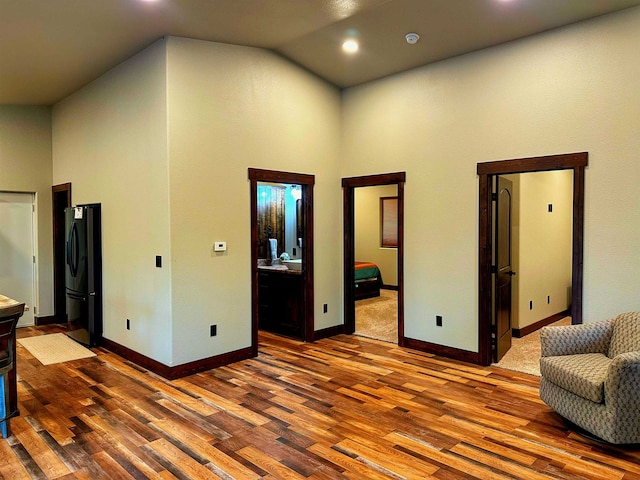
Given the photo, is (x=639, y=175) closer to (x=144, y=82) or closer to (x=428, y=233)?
(x=428, y=233)

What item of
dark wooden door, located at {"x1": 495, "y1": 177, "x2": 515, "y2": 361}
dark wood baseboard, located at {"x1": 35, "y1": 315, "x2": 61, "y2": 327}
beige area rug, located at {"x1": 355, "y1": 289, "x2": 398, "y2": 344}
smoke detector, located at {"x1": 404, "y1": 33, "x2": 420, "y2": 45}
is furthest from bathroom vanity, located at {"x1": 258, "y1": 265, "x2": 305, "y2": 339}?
dark wood baseboard, located at {"x1": 35, "y1": 315, "x2": 61, "y2": 327}

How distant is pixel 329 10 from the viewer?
153 inches

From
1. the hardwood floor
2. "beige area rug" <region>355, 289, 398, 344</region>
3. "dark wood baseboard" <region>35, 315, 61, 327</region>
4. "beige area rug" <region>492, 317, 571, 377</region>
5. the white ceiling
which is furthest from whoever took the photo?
"dark wood baseboard" <region>35, 315, 61, 327</region>

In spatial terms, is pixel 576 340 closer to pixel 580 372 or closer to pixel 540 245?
pixel 580 372

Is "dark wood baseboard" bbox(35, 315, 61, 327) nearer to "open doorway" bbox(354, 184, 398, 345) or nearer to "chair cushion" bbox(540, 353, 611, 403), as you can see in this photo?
"open doorway" bbox(354, 184, 398, 345)

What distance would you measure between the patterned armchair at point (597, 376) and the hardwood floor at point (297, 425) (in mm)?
164

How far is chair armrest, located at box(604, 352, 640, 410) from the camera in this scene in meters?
2.79

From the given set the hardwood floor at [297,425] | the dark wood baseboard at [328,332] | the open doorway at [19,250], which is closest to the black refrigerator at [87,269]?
the hardwood floor at [297,425]

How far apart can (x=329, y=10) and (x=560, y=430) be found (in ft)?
12.5

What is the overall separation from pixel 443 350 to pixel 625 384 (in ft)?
7.30

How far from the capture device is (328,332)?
19.1ft

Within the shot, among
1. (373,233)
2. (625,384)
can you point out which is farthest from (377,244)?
(625,384)

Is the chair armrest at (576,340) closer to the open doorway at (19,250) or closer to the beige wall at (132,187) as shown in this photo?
the beige wall at (132,187)

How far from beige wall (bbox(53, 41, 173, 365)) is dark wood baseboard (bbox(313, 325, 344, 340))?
1.97 metres
